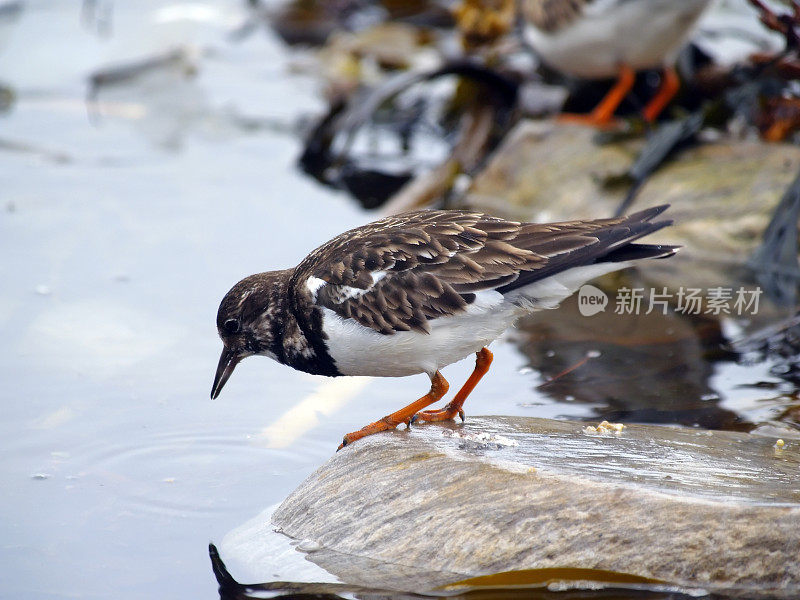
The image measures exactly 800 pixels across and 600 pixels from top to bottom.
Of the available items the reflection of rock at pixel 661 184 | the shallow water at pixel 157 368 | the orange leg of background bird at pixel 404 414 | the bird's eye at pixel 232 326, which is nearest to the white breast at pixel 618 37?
the reflection of rock at pixel 661 184

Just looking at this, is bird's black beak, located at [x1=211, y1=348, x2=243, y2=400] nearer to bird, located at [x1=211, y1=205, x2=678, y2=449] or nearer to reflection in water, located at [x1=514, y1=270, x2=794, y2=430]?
bird, located at [x1=211, y1=205, x2=678, y2=449]

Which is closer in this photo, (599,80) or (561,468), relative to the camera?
(561,468)

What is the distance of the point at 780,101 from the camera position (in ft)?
22.2

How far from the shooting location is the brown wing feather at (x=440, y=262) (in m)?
4.34

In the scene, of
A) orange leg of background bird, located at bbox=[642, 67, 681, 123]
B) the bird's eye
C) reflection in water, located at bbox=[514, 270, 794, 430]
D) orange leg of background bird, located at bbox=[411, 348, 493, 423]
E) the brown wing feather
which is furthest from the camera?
orange leg of background bird, located at bbox=[642, 67, 681, 123]

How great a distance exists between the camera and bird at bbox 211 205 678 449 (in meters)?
4.35

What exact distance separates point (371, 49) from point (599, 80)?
4.03 meters

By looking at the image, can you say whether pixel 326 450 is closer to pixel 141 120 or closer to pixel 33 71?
pixel 141 120

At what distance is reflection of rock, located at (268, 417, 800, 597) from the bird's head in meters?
0.71

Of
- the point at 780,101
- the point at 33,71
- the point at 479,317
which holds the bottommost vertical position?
the point at 33,71

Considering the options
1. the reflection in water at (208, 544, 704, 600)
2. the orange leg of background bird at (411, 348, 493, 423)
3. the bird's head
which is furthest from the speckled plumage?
the reflection in water at (208, 544, 704, 600)

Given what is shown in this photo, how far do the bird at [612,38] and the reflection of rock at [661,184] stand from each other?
418 millimetres

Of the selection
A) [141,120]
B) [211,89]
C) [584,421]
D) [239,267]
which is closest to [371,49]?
[211,89]

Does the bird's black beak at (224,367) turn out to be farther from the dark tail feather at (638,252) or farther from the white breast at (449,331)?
the dark tail feather at (638,252)
